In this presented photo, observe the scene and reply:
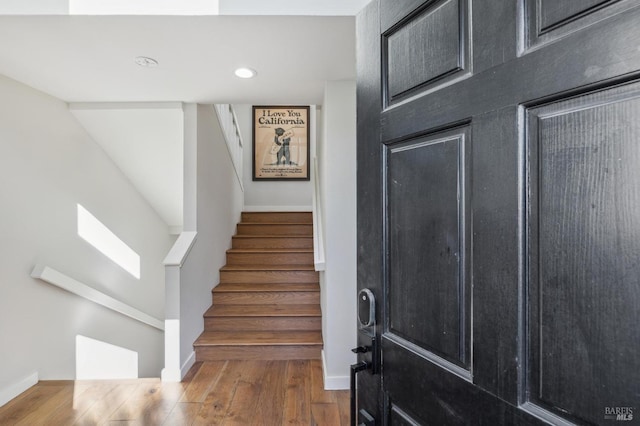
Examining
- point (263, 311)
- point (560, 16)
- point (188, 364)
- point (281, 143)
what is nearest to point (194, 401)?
point (188, 364)

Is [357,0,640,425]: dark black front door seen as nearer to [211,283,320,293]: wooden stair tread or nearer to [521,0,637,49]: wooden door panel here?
[521,0,637,49]: wooden door panel

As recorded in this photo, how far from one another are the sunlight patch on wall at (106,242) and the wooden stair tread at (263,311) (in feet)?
3.51

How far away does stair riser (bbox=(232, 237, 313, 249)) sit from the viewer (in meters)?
4.19

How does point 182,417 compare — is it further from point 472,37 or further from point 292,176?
point 292,176

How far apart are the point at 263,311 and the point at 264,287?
1.03 ft

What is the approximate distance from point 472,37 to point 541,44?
0.14 m

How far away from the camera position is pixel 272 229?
4.54 metres

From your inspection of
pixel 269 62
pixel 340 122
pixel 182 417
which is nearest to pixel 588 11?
pixel 269 62

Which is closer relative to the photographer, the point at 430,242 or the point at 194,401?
the point at 430,242

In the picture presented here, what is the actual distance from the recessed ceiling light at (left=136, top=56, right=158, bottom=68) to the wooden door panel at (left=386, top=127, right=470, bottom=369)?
69.9 inches

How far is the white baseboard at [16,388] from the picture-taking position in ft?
7.04

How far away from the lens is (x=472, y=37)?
25.0 inches

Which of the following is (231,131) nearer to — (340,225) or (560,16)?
(340,225)

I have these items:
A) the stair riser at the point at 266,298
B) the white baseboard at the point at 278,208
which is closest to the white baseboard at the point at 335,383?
the stair riser at the point at 266,298
